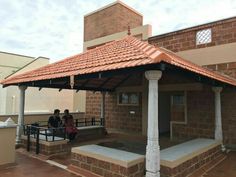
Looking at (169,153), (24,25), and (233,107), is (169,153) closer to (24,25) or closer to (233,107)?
(233,107)

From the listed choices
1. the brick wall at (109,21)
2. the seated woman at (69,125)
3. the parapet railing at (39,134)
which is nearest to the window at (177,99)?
the seated woman at (69,125)

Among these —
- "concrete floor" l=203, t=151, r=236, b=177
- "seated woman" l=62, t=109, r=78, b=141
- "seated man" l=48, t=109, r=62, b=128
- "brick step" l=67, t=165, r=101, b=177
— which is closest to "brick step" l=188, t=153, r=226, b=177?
"concrete floor" l=203, t=151, r=236, b=177

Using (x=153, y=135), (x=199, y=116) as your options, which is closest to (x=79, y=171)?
(x=153, y=135)

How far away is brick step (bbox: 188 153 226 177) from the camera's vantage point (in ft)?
19.8

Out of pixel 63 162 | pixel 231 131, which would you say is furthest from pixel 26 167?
pixel 231 131

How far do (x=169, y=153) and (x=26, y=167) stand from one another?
406 centimetres

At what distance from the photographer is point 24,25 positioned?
493 inches

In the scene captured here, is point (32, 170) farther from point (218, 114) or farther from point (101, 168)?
point (218, 114)

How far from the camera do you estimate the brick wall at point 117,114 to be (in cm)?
1234

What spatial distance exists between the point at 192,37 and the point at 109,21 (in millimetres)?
7145

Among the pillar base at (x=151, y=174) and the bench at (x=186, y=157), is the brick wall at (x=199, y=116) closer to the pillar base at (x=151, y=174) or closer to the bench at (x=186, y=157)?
the bench at (x=186, y=157)

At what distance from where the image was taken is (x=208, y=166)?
22.3ft

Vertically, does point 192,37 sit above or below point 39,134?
above

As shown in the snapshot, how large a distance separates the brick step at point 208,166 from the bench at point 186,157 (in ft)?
0.28
